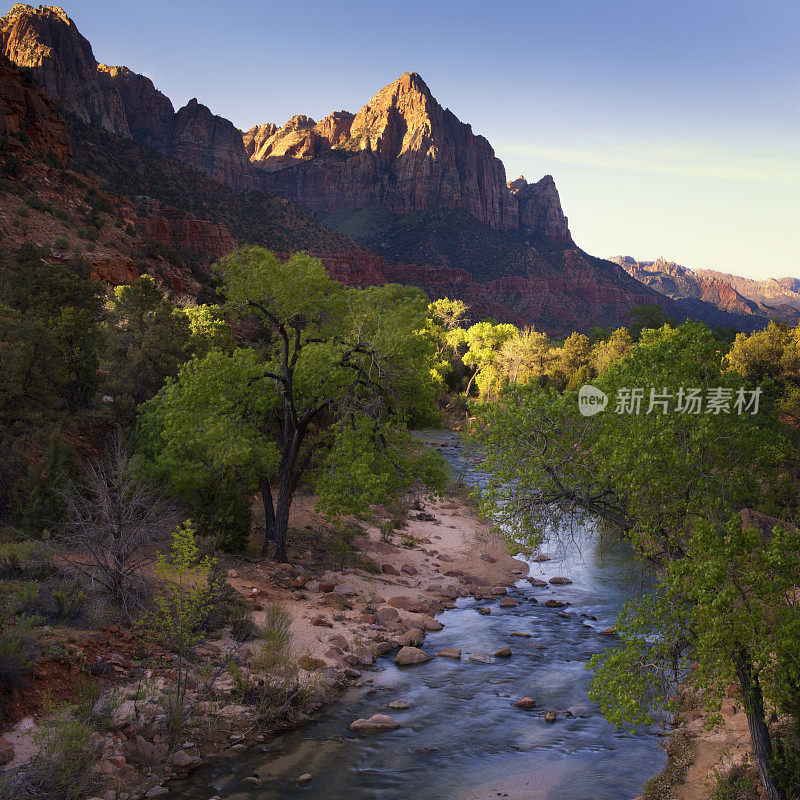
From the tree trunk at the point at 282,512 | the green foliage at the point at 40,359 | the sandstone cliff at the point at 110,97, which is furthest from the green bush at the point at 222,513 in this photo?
the sandstone cliff at the point at 110,97

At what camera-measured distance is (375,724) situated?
464 inches

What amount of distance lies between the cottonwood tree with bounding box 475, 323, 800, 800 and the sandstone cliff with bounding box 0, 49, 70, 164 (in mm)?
50836

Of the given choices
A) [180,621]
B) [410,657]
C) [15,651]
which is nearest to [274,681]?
[180,621]

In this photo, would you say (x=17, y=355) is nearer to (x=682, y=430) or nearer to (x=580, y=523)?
(x=580, y=523)

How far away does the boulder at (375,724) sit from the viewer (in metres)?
11.7

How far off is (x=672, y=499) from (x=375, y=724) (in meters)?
7.31

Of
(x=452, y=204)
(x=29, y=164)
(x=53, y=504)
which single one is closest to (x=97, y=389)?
(x=53, y=504)

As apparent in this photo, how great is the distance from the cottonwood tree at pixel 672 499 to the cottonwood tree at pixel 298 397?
6016mm

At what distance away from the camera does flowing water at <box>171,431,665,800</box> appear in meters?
9.99

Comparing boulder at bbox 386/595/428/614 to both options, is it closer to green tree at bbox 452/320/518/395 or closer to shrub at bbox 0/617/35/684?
shrub at bbox 0/617/35/684

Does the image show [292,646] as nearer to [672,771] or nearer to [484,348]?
[672,771]

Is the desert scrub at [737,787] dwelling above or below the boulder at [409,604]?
above

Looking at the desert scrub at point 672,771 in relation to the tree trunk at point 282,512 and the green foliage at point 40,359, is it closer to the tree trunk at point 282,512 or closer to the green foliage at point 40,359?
the tree trunk at point 282,512

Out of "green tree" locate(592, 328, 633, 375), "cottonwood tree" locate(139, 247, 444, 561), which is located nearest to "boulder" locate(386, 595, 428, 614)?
"cottonwood tree" locate(139, 247, 444, 561)
